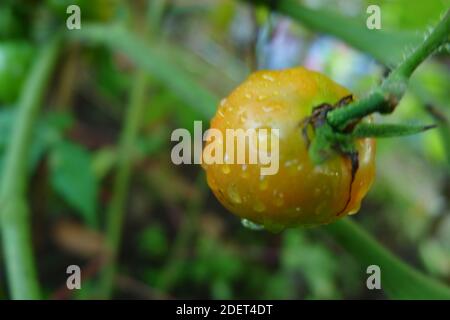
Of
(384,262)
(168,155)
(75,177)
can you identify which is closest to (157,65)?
(75,177)

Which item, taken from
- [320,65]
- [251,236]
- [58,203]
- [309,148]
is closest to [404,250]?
[251,236]

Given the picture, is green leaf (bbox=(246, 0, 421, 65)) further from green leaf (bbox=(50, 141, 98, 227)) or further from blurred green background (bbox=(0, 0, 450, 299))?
green leaf (bbox=(50, 141, 98, 227))

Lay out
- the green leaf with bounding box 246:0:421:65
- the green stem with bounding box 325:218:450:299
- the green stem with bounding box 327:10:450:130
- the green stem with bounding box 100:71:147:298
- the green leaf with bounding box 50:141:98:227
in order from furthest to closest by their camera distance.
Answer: the green stem with bounding box 100:71:147:298 → the green leaf with bounding box 50:141:98:227 → the green leaf with bounding box 246:0:421:65 → the green stem with bounding box 325:218:450:299 → the green stem with bounding box 327:10:450:130

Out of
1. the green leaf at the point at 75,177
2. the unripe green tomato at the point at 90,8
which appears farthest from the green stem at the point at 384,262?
the unripe green tomato at the point at 90,8

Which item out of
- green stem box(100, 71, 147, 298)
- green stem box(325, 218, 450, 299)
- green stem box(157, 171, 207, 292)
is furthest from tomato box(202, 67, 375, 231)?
green stem box(157, 171, 207, 292)

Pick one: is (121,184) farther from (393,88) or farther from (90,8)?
(393,88)

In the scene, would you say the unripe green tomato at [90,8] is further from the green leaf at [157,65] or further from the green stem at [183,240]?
the green stem at [183,240]
